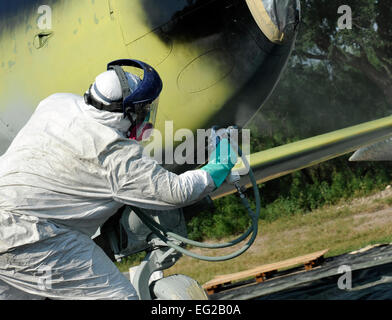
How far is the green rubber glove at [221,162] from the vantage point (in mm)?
2953

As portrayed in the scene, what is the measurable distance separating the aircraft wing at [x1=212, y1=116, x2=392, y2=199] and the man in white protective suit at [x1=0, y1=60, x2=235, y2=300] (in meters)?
2.30

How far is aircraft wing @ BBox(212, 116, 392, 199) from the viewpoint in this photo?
17.7 ft

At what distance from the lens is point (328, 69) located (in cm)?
1500

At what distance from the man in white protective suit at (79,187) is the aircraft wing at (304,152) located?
90.6 inches

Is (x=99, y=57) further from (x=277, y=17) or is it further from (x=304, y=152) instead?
(x=304, y=152)

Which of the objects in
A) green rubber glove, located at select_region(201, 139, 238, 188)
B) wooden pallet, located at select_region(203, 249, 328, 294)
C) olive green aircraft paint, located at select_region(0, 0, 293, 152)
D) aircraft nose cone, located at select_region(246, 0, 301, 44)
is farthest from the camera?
wooden pallet, located at select_region(203, 249, 328, 294)

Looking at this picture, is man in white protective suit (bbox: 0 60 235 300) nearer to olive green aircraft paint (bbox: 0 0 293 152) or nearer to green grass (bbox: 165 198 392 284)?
olive green aircraft paint (bbox: 0 0 293 152)

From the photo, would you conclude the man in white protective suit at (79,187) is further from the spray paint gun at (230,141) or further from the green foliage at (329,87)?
the green foliage at (329,87)

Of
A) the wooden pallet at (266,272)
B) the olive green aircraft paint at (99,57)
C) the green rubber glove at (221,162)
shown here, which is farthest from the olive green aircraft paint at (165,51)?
the wooden pallet at (266,272)

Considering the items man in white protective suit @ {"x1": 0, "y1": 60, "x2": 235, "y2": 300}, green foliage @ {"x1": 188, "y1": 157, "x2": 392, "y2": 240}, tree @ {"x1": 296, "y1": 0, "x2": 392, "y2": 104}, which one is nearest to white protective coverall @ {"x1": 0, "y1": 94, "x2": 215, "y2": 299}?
man in white protective suit @ {"x1": 0, "y1": 60, "x2": 235, "y2": 300}

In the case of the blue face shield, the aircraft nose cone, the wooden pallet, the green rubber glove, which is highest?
the aircraft nose cone

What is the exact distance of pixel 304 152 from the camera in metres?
5.59
